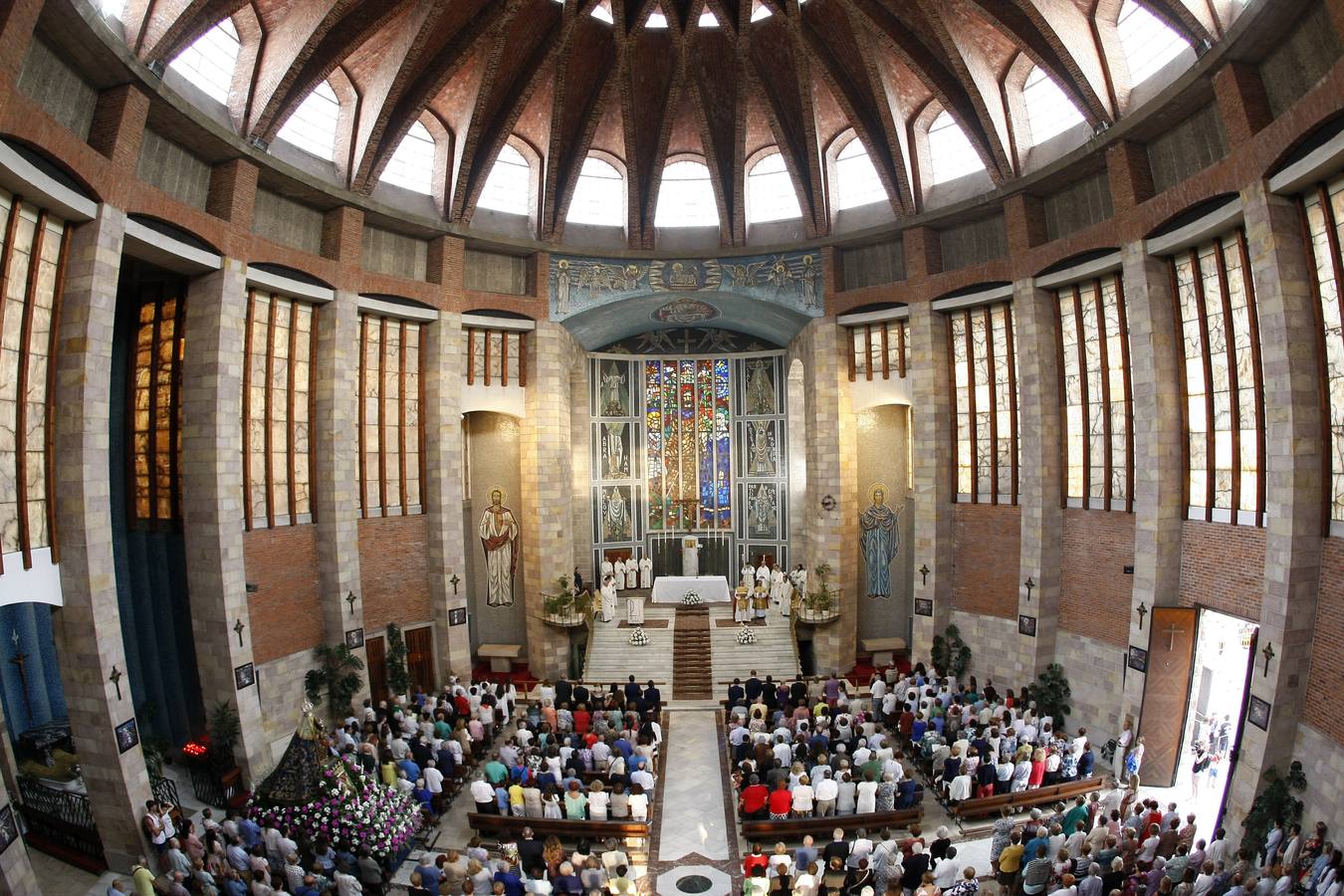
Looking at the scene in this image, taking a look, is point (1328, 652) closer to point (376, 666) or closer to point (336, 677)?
point (336, 677)

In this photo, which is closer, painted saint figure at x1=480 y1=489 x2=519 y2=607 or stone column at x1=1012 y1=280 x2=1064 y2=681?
stone column at x1=1012 y1=280 x2=1064 y2=681

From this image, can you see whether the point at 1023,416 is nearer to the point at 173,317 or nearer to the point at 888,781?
the point at 888,781

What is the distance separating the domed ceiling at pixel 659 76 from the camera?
1596 cm

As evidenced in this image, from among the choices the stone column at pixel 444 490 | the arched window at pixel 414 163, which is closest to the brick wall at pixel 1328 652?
the stone column at pixel 444 490

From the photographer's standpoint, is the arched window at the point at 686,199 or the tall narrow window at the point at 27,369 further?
the arched window at the point at 686,199

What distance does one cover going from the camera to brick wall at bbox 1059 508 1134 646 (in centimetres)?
1653

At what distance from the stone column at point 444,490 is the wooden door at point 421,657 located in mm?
204

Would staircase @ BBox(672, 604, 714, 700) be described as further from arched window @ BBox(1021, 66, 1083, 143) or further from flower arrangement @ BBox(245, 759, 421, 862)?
arched window @ BBox(1021, 66, 1083, 143)

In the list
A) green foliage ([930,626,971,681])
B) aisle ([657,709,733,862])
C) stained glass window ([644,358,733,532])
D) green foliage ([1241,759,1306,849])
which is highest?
stained glass window ([644,358,733,532])

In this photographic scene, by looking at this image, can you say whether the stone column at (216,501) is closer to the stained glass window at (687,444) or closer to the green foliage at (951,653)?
the stained glass window at (687,444)

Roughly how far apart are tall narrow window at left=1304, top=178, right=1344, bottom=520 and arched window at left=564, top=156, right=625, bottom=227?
17.0 meters

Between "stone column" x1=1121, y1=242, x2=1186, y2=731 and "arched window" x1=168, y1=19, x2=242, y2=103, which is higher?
"arched window" x1=168, y1=19, x2=242, y2=103

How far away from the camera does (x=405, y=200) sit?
68.6ft

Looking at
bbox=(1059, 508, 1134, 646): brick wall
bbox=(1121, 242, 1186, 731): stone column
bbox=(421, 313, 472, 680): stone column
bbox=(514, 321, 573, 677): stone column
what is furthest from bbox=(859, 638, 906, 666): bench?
bbox=(421, 313, 472, 680): stone column
